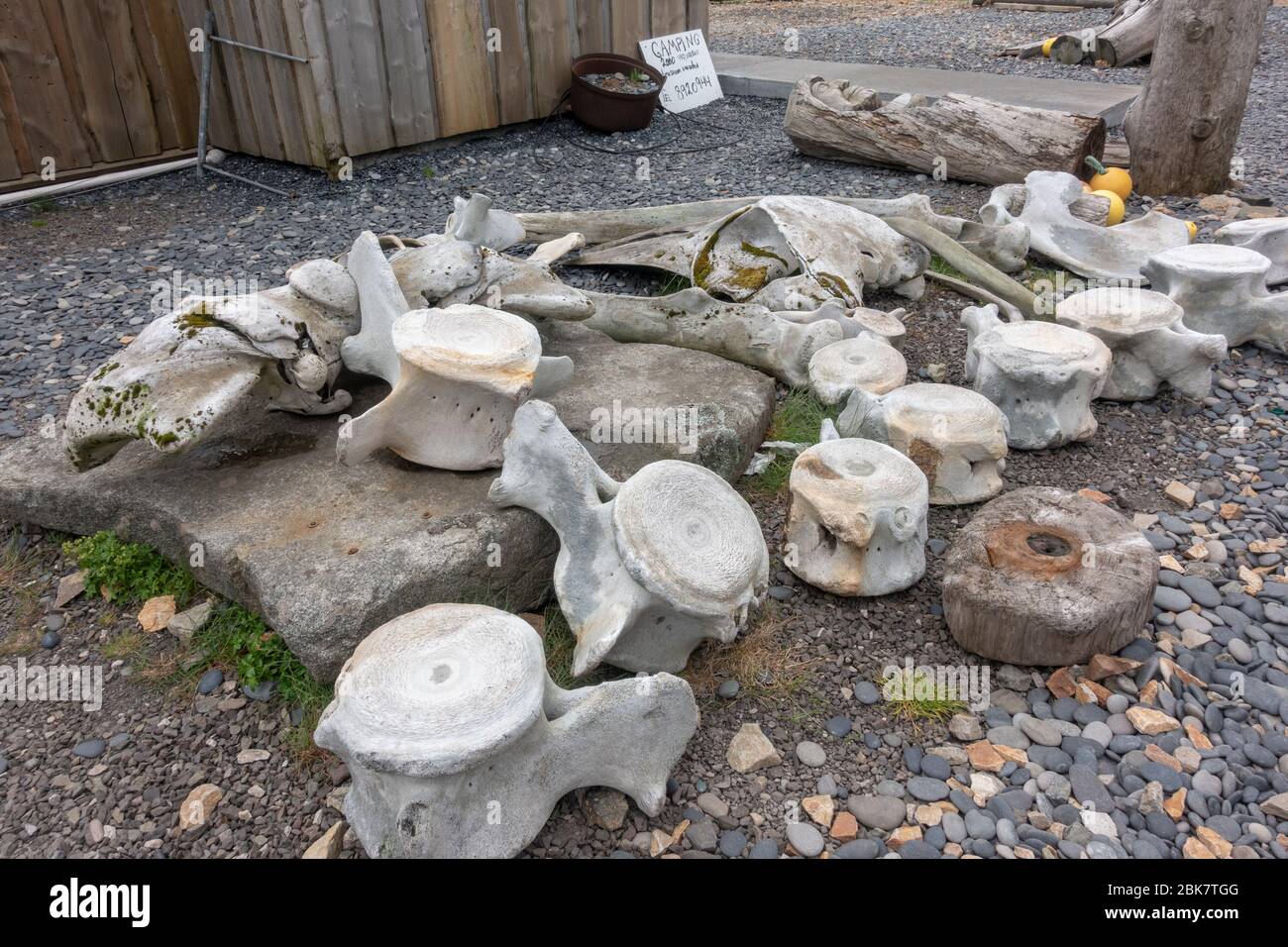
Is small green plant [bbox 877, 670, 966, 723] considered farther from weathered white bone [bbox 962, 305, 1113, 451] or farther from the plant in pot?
the plant in pot

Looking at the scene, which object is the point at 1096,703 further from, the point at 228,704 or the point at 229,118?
the point at 229,118

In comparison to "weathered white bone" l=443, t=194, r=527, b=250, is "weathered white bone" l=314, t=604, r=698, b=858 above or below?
below

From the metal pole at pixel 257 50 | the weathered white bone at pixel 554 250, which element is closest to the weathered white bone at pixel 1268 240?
the weathered white bone at pixel 554 250

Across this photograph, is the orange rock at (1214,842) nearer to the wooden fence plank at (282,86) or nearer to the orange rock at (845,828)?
the orange rock at (845,828)

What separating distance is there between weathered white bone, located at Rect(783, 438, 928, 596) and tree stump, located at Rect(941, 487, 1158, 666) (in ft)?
0.54

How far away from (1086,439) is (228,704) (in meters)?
3.14

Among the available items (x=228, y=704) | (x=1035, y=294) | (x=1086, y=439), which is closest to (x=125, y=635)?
(x=228, y=704)

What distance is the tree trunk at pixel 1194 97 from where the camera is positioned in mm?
5430

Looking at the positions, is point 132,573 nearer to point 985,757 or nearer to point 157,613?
point 157,613

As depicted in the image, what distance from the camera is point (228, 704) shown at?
2510 mm

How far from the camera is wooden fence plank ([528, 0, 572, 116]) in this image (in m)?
7.19

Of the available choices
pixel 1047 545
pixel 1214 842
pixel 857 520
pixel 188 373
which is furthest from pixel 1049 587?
pixel 188 373

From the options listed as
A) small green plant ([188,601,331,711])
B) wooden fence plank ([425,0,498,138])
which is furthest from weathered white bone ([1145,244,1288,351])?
wooden fence plank ([425,0,498,138])

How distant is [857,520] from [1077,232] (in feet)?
10.5
